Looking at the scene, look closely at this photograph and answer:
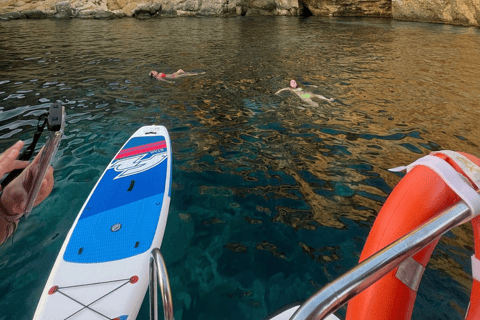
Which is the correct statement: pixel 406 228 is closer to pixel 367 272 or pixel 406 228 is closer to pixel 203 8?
pixel 367 272

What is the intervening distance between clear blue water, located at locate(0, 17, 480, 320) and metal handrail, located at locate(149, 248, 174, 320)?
1308 mm

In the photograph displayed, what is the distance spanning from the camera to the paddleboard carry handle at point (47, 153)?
109 inches

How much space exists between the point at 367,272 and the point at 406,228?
3.07ft

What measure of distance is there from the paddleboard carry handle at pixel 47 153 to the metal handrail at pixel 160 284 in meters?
1.72

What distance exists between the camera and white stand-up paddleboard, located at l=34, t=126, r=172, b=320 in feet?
9.33

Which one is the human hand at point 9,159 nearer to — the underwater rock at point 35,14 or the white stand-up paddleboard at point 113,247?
the white stand-up paddleboard at point 113,247

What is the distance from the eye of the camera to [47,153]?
9.68ft

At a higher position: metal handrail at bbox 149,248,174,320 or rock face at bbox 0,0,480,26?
rock face at bbox 0,0,480,26

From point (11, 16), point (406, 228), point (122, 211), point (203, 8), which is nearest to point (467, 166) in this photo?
point (406, 228)

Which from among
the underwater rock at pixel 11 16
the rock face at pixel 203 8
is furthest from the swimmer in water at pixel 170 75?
the underwater rock at pixel 11 16

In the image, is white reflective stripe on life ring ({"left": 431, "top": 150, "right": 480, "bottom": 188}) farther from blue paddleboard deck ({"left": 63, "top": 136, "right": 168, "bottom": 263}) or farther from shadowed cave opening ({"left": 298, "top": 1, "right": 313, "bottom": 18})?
shadowed cave opening ({"left": 298, "top": 1, "right": 313, "bottom": 18})

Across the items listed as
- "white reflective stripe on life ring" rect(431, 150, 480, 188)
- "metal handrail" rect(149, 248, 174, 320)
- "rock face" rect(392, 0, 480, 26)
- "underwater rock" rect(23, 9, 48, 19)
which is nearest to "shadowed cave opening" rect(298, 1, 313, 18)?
"rock face" rect(392, 0, 480, 26)

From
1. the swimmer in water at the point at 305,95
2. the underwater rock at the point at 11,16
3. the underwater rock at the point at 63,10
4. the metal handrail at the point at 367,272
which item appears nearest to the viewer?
the metal handrail at the point at 367,272

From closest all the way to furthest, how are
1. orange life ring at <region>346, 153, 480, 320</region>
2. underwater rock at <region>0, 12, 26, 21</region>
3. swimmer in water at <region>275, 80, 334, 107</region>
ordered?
orange life ring at <region>346, 153, 480, 320</region>, swimmer in water at <region>275, 80, 334, 107</region>, underwater rock at <region>0, 12, 26, 21</region>
